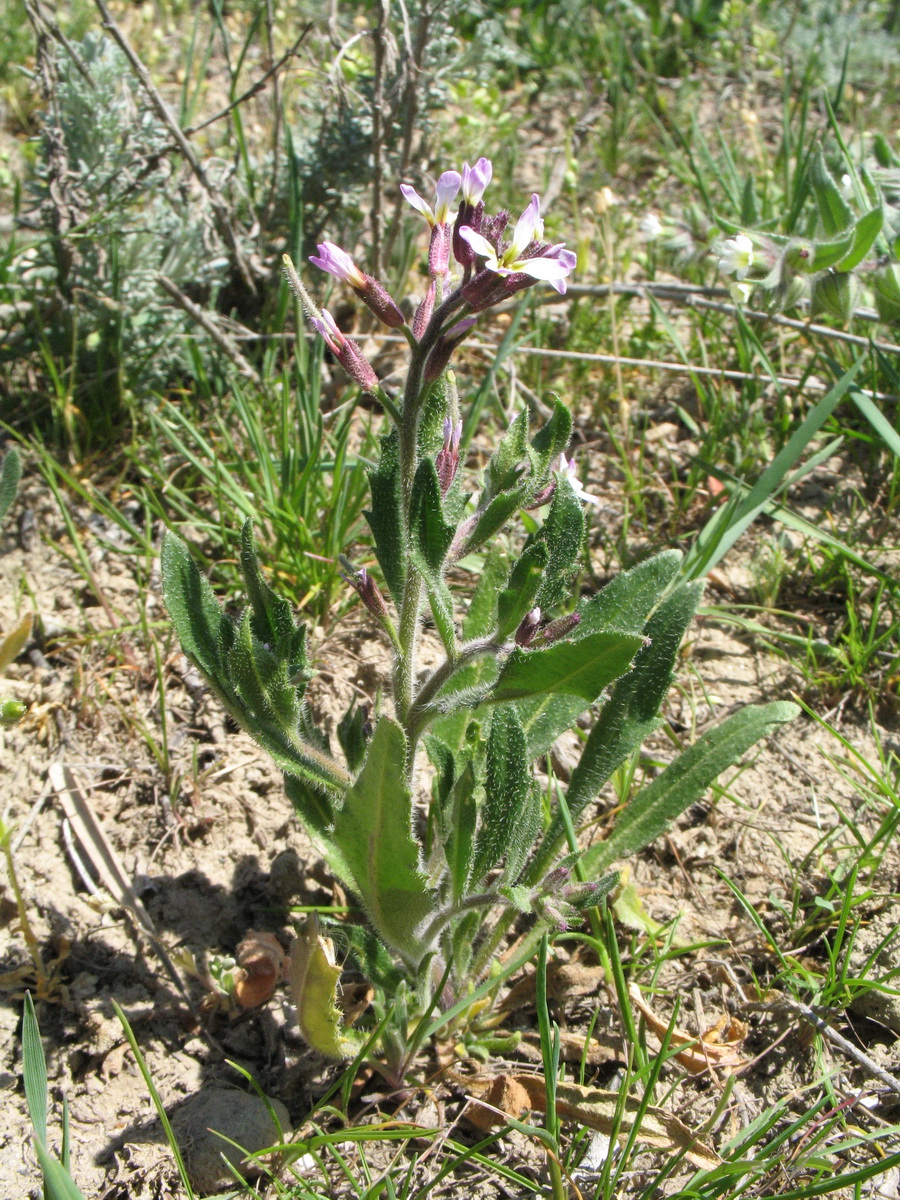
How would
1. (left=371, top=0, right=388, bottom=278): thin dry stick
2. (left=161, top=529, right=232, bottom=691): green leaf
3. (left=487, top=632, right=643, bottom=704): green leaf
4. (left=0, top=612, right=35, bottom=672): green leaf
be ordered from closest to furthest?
(left=487, top=632, right=643, bottom=704): green leaf, (left=161, top=529, right=232, bottom=691): green leaf, (left=0, top=612, right=35, bottom=672): green leaf, (left=371, top=0, right=388, bottom=278): thin dry stick

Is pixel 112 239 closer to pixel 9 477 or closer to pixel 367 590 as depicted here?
pixel 9 477

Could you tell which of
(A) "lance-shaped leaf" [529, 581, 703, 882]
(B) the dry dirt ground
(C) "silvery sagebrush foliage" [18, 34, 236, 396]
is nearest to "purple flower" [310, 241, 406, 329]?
(A) "lance-shaped leaf" [529, 581, 703, 882]

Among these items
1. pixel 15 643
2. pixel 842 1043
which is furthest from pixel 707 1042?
pixel 15 643

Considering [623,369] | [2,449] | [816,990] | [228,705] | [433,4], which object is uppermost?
[433,4]

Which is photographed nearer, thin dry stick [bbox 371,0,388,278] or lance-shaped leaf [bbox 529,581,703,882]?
lance-shaped leaf [bbox 529,581,703,882]

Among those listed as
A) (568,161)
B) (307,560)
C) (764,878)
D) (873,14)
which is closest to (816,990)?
(764,878)

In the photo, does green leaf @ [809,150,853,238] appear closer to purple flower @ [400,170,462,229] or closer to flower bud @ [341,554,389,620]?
purple flower @ [400,170,462,229]

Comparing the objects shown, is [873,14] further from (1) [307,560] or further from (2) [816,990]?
(2) [816,990]
